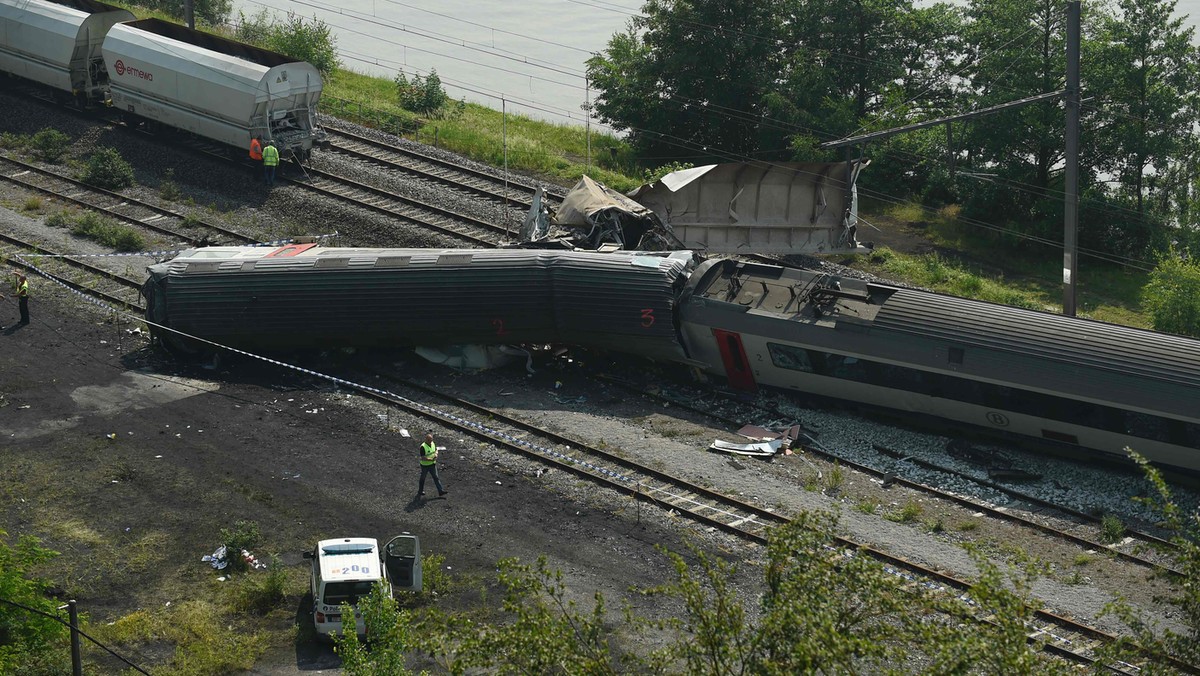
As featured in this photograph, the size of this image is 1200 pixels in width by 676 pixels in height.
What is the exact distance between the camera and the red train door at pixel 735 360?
2641 centimetres

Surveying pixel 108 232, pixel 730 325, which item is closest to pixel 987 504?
pixel 730 325

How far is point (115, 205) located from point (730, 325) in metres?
20.1

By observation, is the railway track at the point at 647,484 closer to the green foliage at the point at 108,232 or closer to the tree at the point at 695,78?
the green foliage at the point at 108,232

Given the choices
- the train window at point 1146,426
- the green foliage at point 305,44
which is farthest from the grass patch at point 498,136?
the train window at point 1146,426

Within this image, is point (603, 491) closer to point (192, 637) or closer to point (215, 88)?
point (192, 637)

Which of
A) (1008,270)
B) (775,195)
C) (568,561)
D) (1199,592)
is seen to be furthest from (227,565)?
(1008,270)

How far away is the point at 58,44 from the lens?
4066 cm

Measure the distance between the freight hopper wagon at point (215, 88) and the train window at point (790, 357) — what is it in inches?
742

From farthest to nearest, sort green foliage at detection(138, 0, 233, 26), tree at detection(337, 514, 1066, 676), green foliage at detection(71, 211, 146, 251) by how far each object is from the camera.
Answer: green foliage at detection(138, 0, 233, 26) < green foliage at detection(71, 211, 146, 251) < tree at detection(337, 514, 1066, 676)

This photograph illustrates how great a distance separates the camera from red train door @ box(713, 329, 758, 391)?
2641cm

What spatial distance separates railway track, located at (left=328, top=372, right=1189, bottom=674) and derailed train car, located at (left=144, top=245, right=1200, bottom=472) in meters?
2.02

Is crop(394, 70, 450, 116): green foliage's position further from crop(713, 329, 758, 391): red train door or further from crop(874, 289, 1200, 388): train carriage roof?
crop(874, 289, 1200, 388): train carriage roof

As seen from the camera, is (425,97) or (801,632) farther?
(425,97)

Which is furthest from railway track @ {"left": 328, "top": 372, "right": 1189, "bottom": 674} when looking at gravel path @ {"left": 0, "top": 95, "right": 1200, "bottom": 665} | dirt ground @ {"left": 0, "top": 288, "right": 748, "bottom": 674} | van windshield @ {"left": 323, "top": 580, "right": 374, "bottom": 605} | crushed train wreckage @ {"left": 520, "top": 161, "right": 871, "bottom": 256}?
crushed train wreckage @ {"left": 520, "top": 161, "right": 871, "bottom": 256}
